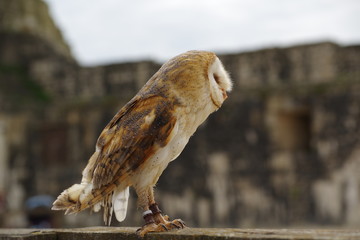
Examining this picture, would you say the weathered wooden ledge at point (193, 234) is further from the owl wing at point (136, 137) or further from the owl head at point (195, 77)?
the owl head at point (195, 77)

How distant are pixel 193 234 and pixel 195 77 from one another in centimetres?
91

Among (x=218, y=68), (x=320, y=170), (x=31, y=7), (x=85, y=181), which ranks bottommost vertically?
(x=320, y=170)

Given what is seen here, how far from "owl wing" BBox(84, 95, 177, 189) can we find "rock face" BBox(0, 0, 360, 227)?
1011 centimetres

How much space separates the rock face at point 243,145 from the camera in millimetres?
13641

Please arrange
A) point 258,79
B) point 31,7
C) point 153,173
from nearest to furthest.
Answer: point 153,173 < point 258,79 < point 31,7

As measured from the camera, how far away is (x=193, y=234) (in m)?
3.66

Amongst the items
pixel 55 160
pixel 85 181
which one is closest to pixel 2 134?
pixel 55 160

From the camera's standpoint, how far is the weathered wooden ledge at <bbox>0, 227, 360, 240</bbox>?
3.38 metres

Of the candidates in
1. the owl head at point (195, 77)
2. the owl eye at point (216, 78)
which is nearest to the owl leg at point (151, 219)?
the owl head at point (195, 77)

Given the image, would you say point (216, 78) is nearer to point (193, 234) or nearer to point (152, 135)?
point (152, 135)

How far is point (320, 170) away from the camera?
44.9 ft

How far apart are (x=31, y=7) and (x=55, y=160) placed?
6.22m

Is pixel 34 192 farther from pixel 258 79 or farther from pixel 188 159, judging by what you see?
pixel 258 79

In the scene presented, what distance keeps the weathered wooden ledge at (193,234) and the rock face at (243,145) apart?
982 cm
